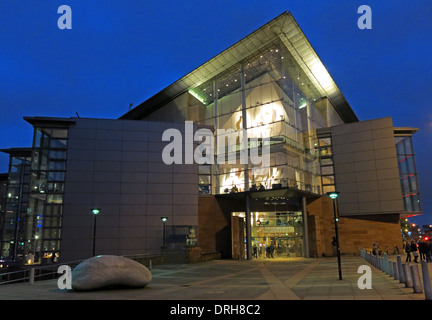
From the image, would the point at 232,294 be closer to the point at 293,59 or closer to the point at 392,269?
the point at 392,269

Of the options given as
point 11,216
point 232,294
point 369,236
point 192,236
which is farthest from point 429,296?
point 11,216

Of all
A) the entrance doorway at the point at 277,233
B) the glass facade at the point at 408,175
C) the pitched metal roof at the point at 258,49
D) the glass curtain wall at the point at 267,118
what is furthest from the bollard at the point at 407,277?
the glass facade at the point at 408,175

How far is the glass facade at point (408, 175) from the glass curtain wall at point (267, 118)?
10.5 m

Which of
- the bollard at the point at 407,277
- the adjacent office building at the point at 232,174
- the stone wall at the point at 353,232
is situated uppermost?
the adjacent office building at the point at 232,174

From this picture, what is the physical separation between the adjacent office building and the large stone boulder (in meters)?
21.0

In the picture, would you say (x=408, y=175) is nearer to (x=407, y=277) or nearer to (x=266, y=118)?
(x=266, y=118)

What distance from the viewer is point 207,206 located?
43906mm

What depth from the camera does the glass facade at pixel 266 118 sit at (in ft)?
137

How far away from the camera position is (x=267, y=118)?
43031 millimetres

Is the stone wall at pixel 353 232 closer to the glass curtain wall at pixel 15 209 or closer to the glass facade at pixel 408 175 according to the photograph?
the glass facade at pixel 408 175

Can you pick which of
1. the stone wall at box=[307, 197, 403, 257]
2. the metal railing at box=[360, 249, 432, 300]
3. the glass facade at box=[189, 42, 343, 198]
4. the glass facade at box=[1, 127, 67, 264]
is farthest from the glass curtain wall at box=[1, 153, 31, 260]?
the metal railing at box=[360, 249, 432, 300]

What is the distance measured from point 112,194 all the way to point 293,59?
28077 mm

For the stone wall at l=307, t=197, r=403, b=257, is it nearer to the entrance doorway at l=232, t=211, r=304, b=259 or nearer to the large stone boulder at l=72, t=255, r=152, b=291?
the entrance doorway at l=232, t=211, r=304, b=259

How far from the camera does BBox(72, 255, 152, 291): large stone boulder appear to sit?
13922 mm
